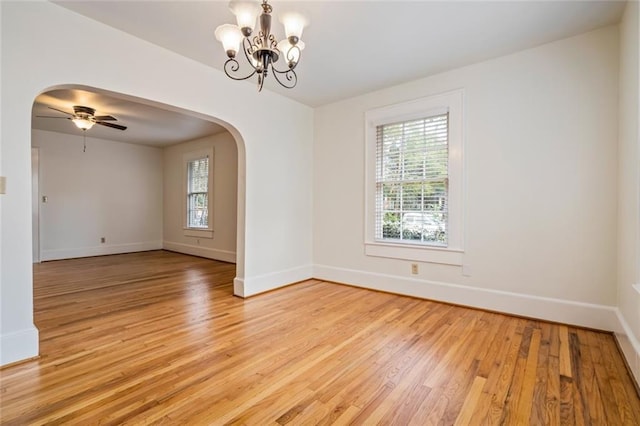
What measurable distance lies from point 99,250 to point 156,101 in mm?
5496

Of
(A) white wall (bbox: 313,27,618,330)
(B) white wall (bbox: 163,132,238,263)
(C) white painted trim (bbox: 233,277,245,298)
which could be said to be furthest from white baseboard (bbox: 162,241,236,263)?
(A) white wall (bbox: 313,27,618,330)

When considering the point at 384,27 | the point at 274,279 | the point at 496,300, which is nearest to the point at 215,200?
the point at 274,279

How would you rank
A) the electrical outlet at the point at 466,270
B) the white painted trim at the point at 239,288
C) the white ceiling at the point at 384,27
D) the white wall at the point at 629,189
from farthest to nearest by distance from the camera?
the white painted trim at the point at 239,288 < the electrical outlet at the point at 466,270 < the white ceiling at the point at 384,27 < the white wall at the point at 629,189

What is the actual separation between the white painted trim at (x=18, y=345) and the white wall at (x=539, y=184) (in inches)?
139

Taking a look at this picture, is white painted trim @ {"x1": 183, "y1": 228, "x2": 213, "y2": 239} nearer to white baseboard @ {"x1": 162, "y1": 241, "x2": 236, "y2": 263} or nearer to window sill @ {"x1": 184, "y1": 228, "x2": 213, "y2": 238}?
window sill @ {"x1": 184, "y1": 228, "x2": 213, "y2": 238}

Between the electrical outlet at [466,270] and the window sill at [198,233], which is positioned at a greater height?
the window sill at [198,233]

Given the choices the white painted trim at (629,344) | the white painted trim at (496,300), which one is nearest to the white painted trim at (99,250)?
the white painted trim at (496,300)

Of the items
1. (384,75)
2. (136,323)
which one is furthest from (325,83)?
(136,323)

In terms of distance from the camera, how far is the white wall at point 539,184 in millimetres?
2629

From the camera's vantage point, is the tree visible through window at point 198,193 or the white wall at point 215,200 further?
the tree visible through window at point 198,193

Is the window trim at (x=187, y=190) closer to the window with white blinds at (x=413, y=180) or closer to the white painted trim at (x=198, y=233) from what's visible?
the white painted trim at (x=198, y=233)

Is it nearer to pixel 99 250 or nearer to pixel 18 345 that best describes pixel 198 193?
pixel 99 250

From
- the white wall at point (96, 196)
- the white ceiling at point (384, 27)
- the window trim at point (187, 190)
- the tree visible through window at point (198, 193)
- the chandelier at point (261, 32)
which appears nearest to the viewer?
the chandelier at point (261, 32)

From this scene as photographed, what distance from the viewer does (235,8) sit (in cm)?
183
